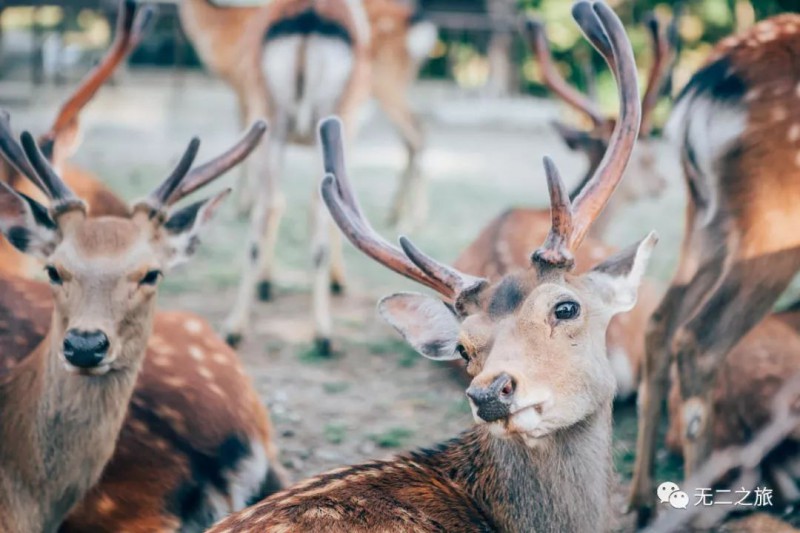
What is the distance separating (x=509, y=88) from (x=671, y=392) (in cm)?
1077

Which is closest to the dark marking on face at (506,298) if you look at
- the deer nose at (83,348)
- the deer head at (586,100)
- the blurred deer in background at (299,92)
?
the deer nose at (83,348)

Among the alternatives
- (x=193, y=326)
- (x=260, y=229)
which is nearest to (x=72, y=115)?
(x=193, y=326)

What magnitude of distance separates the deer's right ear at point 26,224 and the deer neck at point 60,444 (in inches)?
11.0

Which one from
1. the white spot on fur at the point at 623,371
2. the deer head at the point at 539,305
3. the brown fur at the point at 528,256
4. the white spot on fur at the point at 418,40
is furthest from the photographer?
the white spot on fur at the point at 418,40

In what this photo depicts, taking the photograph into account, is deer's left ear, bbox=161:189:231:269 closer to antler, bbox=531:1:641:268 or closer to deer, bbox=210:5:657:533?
deer, bbox=210:5:657:533

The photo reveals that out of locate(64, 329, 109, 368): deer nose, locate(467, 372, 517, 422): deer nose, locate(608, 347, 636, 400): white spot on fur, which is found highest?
locate(467, 372, 517, 422): deer nose

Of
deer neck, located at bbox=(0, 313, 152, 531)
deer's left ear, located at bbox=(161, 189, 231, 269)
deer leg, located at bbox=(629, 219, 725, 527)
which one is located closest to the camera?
deer neck, located at bbox=(0, 313, 152, 531)

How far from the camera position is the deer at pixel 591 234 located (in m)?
4.92

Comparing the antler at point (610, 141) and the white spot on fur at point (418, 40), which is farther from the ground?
the antler at point (610, 141)

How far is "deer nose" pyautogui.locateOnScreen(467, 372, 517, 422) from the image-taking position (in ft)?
7.66

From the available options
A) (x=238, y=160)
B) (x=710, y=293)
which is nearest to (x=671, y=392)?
(x=710, y=293)

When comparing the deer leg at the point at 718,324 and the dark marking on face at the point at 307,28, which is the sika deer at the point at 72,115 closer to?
the dark marking on face at the point at 307,28

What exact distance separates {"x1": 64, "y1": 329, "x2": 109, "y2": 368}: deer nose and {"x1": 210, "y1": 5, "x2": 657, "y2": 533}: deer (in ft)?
2.05

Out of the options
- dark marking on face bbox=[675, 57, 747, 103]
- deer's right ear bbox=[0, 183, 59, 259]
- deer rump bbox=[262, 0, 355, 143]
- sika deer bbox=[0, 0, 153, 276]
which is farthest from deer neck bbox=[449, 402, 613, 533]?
deer rump bbox=[262, 0, 355, 143]
